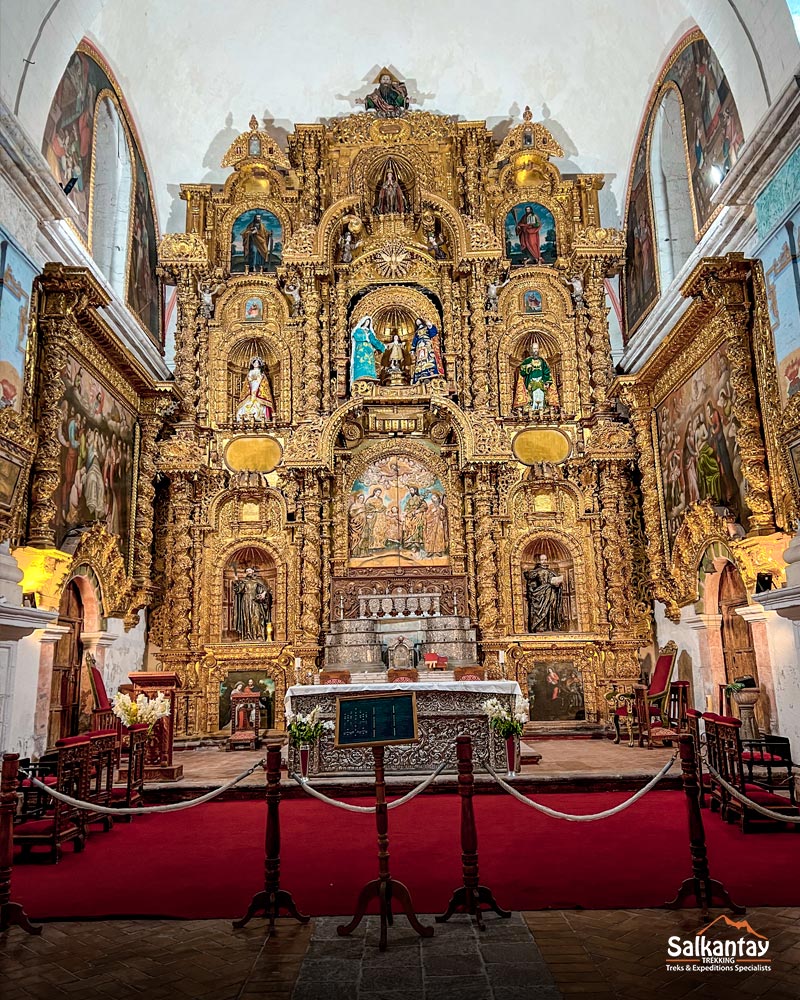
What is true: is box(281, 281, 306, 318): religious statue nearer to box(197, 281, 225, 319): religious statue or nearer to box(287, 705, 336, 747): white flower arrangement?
box(197, 281, 225, 319): religious statue

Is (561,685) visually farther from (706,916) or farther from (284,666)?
(706,916)

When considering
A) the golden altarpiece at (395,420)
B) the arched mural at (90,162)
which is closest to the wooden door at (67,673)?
the golden altarpiece at (395,420)

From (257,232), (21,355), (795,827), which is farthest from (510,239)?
(795,827)

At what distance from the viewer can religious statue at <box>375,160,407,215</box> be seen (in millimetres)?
18250

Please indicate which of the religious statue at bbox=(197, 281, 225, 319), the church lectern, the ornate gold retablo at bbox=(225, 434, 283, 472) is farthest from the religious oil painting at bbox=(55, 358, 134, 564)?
the religious statue at bbox=(197, 281, 225, 319)

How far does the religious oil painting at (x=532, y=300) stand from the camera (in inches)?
699

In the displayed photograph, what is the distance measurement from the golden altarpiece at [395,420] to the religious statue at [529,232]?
50 millimetres

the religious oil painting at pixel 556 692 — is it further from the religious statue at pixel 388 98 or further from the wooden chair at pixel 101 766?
the religious statue at pixel 388 98

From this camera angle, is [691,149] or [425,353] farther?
[425,353]

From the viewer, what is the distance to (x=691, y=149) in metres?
14.0

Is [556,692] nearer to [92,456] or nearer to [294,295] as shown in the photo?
[92,456]

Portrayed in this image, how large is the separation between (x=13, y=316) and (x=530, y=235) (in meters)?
12.5

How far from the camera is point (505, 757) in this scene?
396 inches

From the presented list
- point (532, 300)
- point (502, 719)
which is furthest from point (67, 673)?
point (532, 300)
